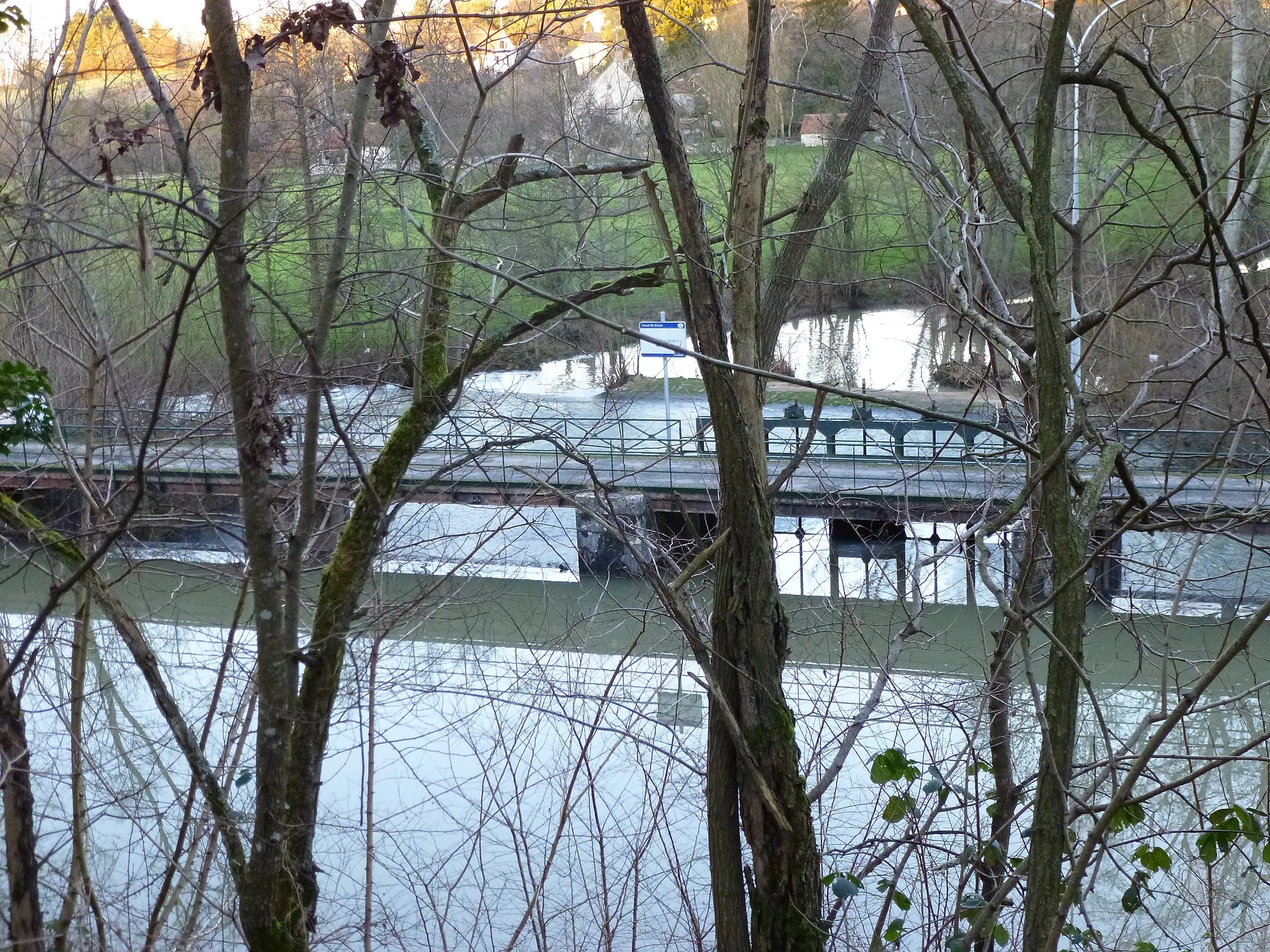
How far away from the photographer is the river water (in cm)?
505

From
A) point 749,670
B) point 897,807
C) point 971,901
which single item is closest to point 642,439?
point 749,670

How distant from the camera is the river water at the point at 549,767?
5.05 m

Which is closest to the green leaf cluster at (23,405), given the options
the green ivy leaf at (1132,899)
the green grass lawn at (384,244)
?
the green grass lawn at (384,244)

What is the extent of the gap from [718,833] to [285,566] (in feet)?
5.79

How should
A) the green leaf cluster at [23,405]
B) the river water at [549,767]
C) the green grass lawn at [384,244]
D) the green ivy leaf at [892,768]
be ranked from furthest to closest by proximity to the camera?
the river water at [549,767]
the green grass lawn at [384,244]
the green leaf cluster at [23,405]
the green ivy leaf at [892,768]

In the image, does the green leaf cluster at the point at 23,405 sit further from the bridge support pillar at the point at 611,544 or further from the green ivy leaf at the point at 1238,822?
the bridge support pillar at the point at 611,544

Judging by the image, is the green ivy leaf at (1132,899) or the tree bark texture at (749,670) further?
the tree bark texture at (749,670)

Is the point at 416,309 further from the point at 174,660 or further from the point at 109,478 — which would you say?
the point at 174,660

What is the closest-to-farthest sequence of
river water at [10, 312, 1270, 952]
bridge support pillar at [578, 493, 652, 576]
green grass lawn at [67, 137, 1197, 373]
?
1. green grass lawn at [67, 137, 1197, 373]
2. river water at [10, 312, 1270, 952]
3. bridge support pillar at [578, 493, 652, 576]

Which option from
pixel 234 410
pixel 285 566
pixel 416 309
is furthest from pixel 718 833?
pixel 416 309

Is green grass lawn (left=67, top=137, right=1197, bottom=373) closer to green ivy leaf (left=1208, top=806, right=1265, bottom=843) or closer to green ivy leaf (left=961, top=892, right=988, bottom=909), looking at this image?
green ivy leaf (left=1208, top=806, right=1265, bottom=843)

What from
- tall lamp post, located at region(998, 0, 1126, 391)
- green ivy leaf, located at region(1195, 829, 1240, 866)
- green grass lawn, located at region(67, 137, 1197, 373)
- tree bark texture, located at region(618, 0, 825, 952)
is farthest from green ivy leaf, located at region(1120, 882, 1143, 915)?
green grass lawn, located at region(67, 137, 1197, 373)

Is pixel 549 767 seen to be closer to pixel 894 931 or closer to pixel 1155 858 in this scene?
pixel 894 931

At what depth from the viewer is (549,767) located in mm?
7680
